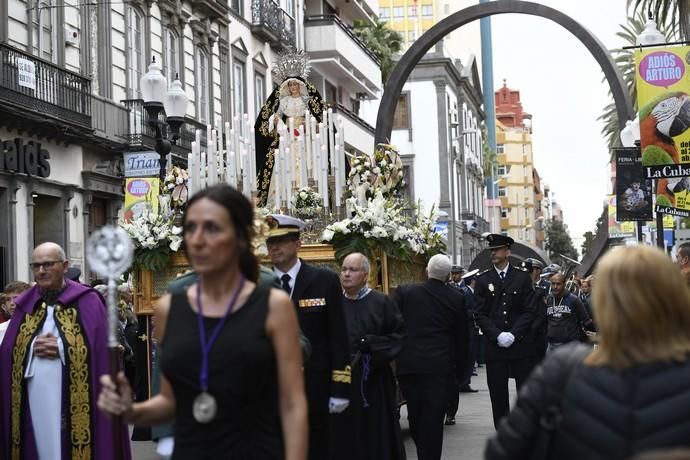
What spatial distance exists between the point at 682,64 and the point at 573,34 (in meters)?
5.03

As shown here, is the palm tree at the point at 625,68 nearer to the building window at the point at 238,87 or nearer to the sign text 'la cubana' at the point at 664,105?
the building window at the point at 238,87

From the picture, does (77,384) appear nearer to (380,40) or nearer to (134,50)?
(134,50)

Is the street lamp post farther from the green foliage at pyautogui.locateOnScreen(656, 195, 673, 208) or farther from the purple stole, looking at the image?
the purple stole

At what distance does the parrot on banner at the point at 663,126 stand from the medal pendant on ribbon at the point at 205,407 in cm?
Result: 1453

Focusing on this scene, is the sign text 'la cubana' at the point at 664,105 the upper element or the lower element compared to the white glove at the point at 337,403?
upper

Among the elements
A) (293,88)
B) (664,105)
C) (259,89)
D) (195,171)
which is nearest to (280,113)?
(293,88)

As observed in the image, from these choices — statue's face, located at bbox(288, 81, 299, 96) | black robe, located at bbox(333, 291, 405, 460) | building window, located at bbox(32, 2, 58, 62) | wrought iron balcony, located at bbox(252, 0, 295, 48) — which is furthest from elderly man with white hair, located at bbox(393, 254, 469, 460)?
wrought iron balcony, located at bbox(252, 0, 295, 48)

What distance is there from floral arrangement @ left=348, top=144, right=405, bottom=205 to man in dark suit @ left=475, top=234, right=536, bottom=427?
4.70 ft

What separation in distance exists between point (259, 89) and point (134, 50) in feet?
32.4

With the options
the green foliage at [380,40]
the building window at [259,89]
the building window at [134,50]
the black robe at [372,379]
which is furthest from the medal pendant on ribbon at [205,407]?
the green foliage at [380,40]

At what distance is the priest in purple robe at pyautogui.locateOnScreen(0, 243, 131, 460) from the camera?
894cm

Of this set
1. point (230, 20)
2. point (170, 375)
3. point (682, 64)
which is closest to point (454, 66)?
point (230, 20)

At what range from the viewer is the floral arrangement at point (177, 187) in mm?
14062

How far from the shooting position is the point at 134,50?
29.3 meters
